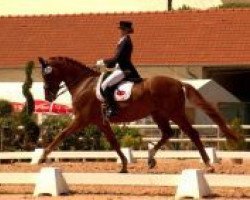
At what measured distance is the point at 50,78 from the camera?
55.9 ft

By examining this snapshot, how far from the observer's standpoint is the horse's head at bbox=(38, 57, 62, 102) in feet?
55.4

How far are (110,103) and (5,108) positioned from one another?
1465cm

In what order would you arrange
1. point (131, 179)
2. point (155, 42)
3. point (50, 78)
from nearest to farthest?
point (131, 179)
point (50, 78)
point (155, 42)

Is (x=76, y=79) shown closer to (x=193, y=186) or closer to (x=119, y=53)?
(x=119, y=53)

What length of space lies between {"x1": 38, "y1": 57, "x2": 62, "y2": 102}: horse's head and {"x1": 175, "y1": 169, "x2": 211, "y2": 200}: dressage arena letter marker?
4263 mm

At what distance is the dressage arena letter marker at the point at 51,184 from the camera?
14367mm

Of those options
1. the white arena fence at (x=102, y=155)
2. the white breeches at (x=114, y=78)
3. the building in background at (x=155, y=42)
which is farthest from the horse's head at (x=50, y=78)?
the building in background at (x=155, y=42)

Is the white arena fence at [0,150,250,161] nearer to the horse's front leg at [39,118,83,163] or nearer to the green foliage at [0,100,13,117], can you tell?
the horse's front leg at [39,118,83,163]

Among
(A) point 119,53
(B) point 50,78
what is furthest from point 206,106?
(B) point 50,78

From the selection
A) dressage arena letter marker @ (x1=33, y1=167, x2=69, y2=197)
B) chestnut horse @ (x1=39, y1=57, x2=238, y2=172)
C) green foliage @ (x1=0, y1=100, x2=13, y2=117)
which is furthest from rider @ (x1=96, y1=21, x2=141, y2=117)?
green foliage @ (x1=0, y1=100, x2=13, y2=117)

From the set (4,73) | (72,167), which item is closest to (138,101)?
(72,167)

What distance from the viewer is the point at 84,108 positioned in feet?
53.4

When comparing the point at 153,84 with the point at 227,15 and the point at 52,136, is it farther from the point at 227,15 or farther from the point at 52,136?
the point at 227,15

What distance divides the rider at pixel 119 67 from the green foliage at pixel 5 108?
12.9 metres
